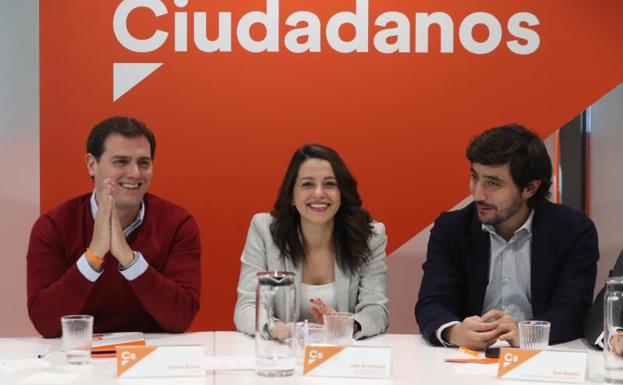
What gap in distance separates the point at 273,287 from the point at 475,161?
137cm

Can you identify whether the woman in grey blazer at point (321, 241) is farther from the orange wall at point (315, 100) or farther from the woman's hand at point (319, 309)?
the orange wall at point (315, 100)

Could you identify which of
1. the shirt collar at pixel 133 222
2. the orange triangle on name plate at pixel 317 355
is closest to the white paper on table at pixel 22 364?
the orange triangle on name plate at pixel 317 355

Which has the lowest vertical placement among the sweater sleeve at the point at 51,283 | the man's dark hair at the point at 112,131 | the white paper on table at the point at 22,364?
the white paper on table at the point at 22,364

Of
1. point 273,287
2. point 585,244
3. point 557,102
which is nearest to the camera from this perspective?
point 273,287

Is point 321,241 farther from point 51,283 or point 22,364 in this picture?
point 22,364

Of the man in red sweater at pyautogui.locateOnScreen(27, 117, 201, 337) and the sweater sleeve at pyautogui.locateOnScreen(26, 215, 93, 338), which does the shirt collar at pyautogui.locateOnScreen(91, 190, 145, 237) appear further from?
the sweater sleeve at pyautogui.locateOnScreen(26, 215, 93, 338)

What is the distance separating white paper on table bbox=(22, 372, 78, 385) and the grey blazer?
97 centimetres

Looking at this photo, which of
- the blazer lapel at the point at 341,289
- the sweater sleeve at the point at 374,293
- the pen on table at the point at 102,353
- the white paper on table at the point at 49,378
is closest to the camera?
the white paper on table at the point at 49,378

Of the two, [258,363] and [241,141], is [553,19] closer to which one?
[241,141]

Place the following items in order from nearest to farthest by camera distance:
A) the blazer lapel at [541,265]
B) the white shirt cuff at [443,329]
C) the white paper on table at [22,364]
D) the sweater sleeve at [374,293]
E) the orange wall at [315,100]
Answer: the white paper on table at [22,364] < the white shirt cuff at [443,329] < the sweater sleeve at [374,293] < the blazer lapel at [541,265] < the orange wall at [315,100]

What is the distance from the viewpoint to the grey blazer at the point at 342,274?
316 centimetres

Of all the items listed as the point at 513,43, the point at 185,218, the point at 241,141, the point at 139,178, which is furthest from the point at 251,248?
A: the point at 513,43

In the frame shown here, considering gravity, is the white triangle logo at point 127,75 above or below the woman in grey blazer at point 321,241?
above

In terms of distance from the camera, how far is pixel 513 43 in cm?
398
